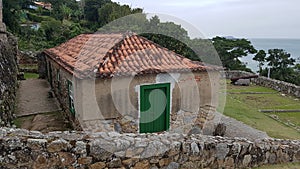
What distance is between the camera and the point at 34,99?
45.3 feet

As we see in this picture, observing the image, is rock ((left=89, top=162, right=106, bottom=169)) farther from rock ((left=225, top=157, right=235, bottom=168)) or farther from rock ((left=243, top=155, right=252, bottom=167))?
rock ((left=243, top=155, right=252, bottom=167))

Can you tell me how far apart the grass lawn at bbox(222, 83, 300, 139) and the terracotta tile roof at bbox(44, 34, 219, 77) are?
4517 mm

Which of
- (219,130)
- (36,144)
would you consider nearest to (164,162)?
(36,144)

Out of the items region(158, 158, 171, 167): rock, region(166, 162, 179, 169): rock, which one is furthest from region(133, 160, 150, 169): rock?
region(166, 162, 179, 169): rock

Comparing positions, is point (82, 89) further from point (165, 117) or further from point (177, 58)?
point (177, 58)

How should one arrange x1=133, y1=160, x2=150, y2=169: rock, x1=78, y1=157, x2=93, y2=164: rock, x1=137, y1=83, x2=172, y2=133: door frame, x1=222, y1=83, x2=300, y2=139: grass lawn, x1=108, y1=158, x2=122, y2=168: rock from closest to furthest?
x1=78, y1=157, x2=93, y2=164: rock
x1=108, y1=158, x2=122, y2=168: rock
x1=133, y1=160, x2=150, y2=169: rock
x1=137, y1=83, x2=172, y2=133: door frame
x1=222, y1=83, x2=300, y2=139: grass lawn

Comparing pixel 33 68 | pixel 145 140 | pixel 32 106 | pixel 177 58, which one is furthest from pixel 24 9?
pixel 145 140

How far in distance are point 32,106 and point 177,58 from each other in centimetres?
677

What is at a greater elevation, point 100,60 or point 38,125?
point 100,60

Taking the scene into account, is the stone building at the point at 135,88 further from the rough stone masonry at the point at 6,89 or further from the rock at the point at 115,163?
the rock at the point at 115,163

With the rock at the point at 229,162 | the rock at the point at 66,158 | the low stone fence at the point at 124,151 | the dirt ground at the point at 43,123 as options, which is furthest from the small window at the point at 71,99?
the rock at the point at 229,162

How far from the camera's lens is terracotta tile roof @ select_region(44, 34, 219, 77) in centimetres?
855

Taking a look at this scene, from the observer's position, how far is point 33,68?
75.7ft

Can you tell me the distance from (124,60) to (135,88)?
100cm
